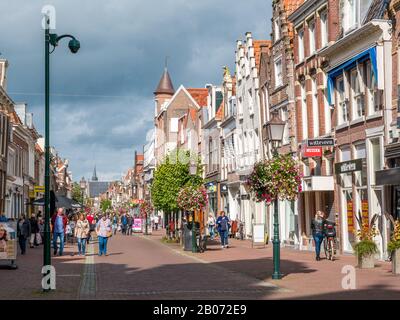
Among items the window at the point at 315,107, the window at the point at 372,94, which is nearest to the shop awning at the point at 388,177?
the window at the point at 372,94

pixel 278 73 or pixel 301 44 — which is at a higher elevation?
pixel 301 44

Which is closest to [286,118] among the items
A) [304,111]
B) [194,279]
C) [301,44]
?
[304,111]

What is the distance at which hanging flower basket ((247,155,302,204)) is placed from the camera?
58.0ft

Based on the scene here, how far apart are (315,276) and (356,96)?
10627mm

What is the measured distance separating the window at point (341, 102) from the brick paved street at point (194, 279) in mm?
5835

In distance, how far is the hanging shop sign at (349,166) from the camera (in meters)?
24.8

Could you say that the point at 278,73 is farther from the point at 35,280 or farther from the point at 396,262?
the point at 35,280

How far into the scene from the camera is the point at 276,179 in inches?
696

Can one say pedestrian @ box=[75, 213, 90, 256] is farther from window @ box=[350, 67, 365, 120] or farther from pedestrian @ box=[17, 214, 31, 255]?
window @ box=[350, 67, 365, 120]

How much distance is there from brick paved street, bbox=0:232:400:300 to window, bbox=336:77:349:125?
584 cm

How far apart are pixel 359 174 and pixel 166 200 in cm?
1500

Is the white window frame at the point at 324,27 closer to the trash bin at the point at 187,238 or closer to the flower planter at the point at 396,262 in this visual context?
the trash bin at the point at 187,238

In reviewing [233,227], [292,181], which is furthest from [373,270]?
[233,227]
